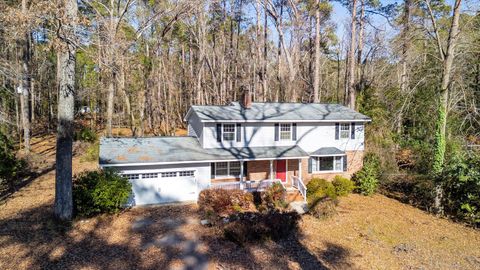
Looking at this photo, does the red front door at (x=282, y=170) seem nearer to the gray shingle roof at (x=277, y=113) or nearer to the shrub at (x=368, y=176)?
the gray shingle roof at (x=277, y=113)

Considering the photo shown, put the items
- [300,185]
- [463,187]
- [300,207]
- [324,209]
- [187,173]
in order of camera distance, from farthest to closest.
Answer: [300,185], [300,207], [187,173], [463,187], [324,209]

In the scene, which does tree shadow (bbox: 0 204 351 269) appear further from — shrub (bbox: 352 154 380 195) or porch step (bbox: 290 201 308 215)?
shrub (bbox: 352 154 380 195)

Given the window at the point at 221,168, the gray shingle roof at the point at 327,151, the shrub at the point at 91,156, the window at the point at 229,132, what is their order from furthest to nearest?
the shrub at the point at 91,156 < the gray shingle roof at the point at 327,151 < the window at the point at 229,132 < the window at the point at 221,168

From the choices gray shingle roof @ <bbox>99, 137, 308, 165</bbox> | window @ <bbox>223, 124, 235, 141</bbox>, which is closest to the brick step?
gray shingle roof @ <bbox>99, 137, 308, 165</bbox>

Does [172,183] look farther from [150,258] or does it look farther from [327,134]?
[327,134]

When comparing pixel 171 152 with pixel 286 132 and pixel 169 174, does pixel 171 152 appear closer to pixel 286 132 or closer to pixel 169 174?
pixel 169 174

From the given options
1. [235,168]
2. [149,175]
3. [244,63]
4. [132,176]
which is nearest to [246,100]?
[235,168]

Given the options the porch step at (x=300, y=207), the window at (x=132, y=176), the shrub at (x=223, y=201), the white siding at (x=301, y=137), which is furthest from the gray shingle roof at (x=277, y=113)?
the porch step at (x=300, y=207)
